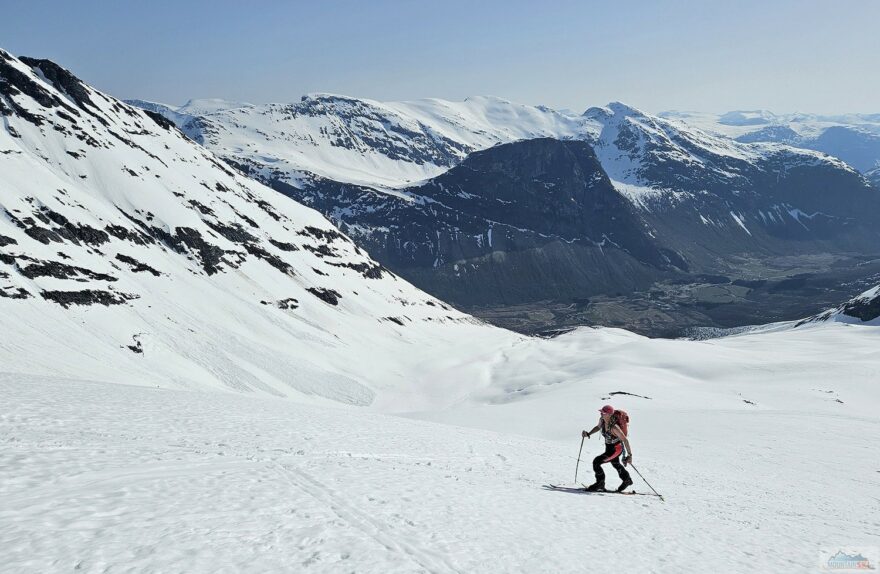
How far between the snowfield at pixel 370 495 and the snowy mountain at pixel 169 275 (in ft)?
169

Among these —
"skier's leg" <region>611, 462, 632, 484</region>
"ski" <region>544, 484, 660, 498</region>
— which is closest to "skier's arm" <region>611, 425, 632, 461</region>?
"skier's leg" <region>611, 462, 632, 484</region>

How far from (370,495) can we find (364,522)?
237cm

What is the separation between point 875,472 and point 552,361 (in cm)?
8733

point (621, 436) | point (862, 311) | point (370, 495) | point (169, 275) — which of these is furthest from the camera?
point (862, 311)

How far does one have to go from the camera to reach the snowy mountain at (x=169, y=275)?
81.5 m

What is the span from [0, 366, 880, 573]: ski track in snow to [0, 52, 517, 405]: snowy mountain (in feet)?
173

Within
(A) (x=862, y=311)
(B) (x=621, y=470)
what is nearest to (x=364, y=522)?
(B) (x=621, y=470)

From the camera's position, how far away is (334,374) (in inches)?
3905

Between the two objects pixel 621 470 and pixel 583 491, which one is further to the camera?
pixel 583 491

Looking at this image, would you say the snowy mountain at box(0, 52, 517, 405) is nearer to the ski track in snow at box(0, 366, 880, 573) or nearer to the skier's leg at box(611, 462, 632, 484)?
the ski track in snow at box(0, 366, 880, 573)

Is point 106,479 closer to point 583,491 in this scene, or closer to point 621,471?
point 583,491

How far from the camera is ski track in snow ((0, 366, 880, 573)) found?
457 inches

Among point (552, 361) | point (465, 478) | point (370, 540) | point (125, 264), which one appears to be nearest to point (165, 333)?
point (125, 264)

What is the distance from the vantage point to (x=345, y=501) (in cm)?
1527
